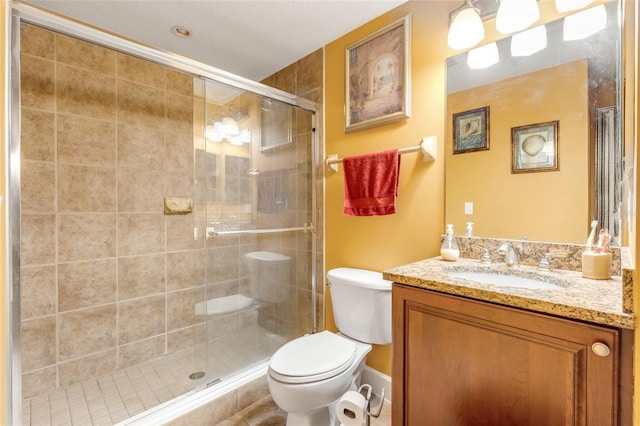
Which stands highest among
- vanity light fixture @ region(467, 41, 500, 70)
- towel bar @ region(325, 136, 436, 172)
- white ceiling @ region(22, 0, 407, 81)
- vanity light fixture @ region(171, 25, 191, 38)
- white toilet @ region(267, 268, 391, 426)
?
vanity light fixture @ region(171, 25, 191, 38)

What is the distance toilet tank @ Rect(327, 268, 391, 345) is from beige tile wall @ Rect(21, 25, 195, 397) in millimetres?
1297

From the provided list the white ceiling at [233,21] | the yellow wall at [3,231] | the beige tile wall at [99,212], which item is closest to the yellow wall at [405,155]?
the white ceiling at [233,21]

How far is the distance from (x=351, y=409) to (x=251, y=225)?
46.5 inches

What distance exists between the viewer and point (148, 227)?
204cm

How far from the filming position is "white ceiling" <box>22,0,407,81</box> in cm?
158

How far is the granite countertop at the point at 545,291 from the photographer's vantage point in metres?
0.68

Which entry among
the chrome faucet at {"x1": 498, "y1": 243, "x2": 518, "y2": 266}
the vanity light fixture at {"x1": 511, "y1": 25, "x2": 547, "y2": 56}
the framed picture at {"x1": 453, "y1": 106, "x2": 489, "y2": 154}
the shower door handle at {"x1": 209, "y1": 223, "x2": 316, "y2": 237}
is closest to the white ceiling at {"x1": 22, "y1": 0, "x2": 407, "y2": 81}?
the vanity light fixture at {"x1": 511, "y1": 25, "x2": 547, "y2": 56}

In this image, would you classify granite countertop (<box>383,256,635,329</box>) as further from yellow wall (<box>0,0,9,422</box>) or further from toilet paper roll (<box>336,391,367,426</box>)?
yellow wall (<box>0,0,9,422</box>)

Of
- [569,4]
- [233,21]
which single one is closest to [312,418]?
[569,4]

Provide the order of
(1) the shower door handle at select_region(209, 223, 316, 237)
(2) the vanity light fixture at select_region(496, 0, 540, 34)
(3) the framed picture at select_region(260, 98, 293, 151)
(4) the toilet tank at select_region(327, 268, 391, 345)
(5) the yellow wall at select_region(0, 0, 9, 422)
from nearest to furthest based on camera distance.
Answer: (5) the yellow wall at select_region(0, 0, 9, 422) < (2) the vanity light fixture at select_region(496, 0, 540, 34) < (4) the toilet tank at select_region(327, 268, 391, 345) < (1) the shower door handle at select_region(209, 223, 316, 237) < (3) the framed picture at select_region(260, 98, 293, 151)

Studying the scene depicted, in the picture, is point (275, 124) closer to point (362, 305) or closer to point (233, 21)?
point (233, 21)

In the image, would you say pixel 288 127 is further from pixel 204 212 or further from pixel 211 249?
pixel 211 249

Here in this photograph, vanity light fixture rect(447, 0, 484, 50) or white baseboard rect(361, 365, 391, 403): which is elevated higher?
vanity light fixture rect(447, 0, 484, 50)

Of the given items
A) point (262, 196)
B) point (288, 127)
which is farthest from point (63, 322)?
point (288, 127)
